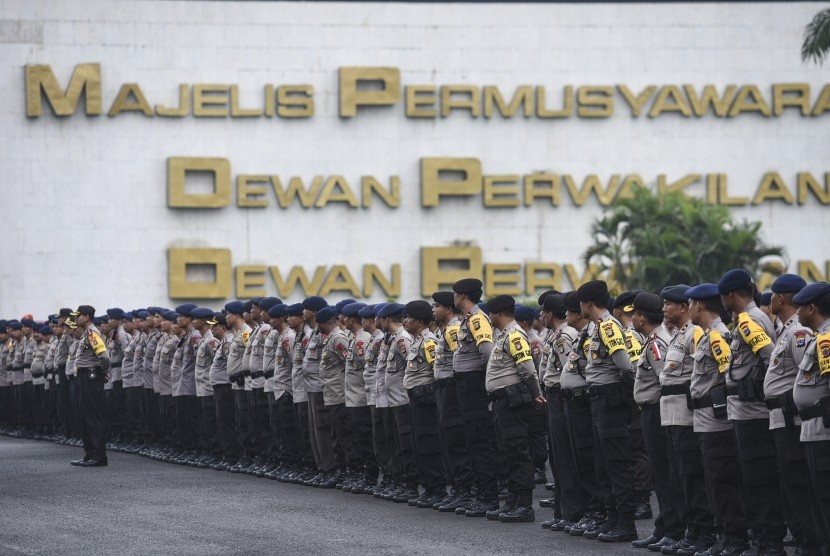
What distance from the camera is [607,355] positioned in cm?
1280

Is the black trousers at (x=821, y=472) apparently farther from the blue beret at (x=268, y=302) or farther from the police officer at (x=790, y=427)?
the blue beret at (x=268, y=302)

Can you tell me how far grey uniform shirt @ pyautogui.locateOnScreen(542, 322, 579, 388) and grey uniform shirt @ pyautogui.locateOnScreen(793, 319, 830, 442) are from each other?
360 centimetres

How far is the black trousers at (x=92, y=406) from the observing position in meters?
20.6

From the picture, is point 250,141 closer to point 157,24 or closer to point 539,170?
point 157,24

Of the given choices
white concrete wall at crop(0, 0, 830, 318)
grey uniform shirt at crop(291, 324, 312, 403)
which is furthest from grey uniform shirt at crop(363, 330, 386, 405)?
white concrete wall at crop(0, 0, 830, 318)

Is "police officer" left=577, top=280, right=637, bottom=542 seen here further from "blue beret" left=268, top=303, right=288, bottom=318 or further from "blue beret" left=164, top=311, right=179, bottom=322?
"blue beret" left=164, top=311, right=179, bottom=322

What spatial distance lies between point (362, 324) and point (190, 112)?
29799 mm

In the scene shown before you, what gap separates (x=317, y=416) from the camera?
1814 centimetres

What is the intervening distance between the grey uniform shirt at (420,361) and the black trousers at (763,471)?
5.24 meters

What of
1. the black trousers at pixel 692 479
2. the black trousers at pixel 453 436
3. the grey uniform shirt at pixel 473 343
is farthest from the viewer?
the black trousers at pixel 453 436

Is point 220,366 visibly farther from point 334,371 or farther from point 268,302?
point 334,371

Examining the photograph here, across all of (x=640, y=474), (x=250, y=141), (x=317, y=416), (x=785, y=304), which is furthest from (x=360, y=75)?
(x=785, y=304)

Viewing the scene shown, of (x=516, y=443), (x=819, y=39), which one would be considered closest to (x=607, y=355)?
(x=516, y=443)

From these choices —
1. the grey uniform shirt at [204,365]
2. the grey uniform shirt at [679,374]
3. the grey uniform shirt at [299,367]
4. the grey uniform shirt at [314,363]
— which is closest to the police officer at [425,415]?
the grey uniform shirt at [314,363]
